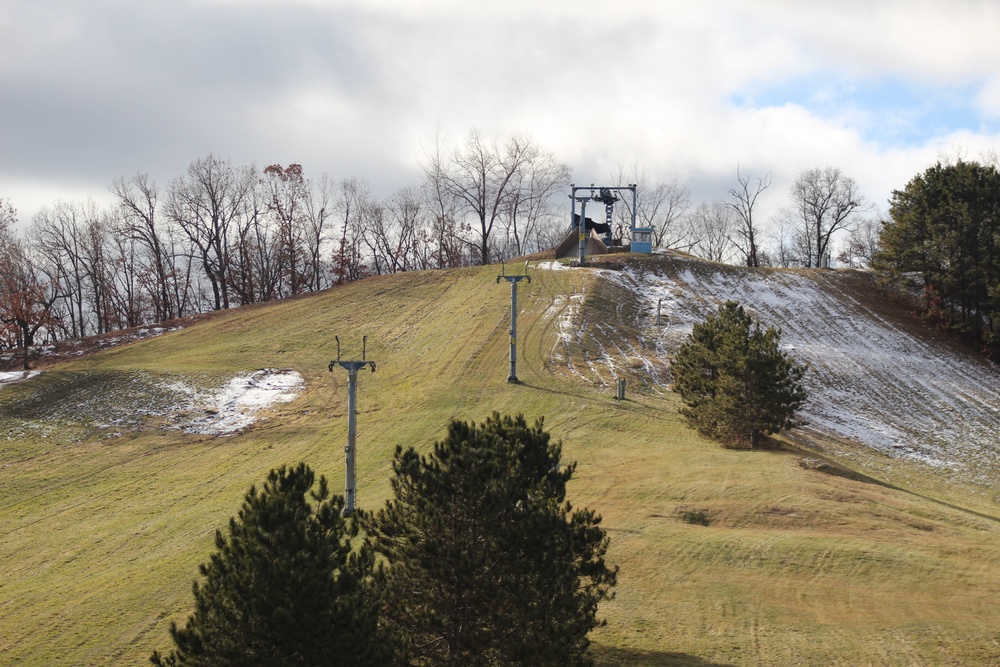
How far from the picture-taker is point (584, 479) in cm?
2172

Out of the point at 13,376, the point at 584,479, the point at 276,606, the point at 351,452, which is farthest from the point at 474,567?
the point at 13,376

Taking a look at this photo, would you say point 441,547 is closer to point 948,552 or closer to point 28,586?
point 28,586

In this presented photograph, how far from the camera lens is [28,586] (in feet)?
53.4

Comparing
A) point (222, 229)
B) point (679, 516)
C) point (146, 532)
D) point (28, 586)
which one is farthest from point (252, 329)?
point (679, 516)

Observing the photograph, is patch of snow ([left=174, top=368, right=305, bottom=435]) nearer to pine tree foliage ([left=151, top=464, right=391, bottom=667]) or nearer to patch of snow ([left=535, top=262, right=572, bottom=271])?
patch of snow ([left=535, top=262, right=572, bottom=271])

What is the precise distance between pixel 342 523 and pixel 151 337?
40623 mm

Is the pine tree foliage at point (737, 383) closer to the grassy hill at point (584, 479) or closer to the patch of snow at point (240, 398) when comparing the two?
the grassy hill at point (584, 479)

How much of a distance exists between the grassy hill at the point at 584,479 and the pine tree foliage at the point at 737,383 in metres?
1.03

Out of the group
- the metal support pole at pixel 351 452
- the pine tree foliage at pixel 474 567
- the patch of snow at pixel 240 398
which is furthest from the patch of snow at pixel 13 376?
the pine tree foliage at pixel 474 567

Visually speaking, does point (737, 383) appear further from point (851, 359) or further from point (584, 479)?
point (851, 359)

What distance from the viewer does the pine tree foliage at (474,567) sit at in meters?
10.0

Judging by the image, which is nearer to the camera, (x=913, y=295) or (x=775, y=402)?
(x=775, y=402)

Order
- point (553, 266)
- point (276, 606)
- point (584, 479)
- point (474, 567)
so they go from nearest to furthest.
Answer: point (276, 606) < point (474, 567) < point (584, 479) < point (553, 266)

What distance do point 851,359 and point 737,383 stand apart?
19693 millimetres
